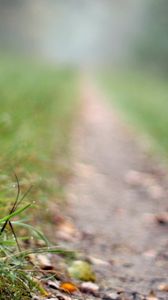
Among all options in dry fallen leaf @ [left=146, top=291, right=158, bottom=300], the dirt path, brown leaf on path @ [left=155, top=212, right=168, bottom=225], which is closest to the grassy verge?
the dirt path

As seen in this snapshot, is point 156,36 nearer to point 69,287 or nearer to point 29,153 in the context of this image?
point 29,153

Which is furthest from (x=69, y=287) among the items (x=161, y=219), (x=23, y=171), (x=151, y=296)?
(x=161, y=219)

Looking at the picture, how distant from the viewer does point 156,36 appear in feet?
108

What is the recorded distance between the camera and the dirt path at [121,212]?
2768 millimetres

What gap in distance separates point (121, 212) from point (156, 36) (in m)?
30.0

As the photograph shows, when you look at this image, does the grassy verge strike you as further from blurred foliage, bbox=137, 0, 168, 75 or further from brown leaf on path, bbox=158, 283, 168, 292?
blurred foliage, bbox=137, 0, 168, 75

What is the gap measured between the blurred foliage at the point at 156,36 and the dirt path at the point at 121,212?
26.2 meters

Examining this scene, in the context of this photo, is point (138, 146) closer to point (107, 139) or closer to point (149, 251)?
point (107, 139)

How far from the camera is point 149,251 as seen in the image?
3.10 metres

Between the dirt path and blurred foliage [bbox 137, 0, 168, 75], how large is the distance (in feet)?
86.0

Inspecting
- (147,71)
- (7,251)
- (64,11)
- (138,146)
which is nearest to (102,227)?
(7,251)

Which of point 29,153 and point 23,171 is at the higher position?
point 29,153

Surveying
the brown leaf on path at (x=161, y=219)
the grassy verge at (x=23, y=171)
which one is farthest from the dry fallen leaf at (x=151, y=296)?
the brown leaf on path at (x=161, y=219)

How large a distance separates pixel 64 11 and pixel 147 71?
78.5 feet
